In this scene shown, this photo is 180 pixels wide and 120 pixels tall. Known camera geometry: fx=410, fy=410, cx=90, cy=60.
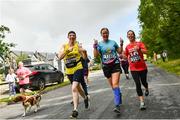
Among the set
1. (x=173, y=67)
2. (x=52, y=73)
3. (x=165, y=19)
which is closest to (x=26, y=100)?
(x=52, y=73)

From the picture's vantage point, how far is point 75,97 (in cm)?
980

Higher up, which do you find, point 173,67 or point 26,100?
point 173,67

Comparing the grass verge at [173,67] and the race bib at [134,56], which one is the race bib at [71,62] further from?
the grass verge at [173,67]

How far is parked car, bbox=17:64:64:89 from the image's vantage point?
83.6ft

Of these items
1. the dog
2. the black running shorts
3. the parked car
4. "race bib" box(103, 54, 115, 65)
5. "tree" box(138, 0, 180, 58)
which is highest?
"tree" box(138, 0, 180, 58)

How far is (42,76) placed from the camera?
26.5 m

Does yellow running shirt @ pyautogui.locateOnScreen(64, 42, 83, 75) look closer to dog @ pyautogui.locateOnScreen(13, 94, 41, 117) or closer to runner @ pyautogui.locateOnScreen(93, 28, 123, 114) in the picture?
runner @ pyautogui.locateOnScreen(93, 28, 123, 114)

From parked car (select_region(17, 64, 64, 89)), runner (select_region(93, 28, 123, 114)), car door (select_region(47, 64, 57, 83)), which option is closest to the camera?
runner (select_region(93, 28, 123, 114))

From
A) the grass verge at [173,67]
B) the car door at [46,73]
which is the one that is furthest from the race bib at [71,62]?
the car door at [46,73]

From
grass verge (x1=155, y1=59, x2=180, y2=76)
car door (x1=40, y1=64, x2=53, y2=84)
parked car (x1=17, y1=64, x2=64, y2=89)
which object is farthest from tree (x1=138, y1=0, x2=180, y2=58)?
car door (x1=40, y1=64, x2=53, y2=84)

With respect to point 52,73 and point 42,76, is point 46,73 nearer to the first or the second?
point 42,76

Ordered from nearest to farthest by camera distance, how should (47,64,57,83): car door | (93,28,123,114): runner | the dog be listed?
(93,28,123,114): runner < the dog < (47,64,57,83): car door

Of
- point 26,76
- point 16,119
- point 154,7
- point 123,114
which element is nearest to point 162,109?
point 123,114

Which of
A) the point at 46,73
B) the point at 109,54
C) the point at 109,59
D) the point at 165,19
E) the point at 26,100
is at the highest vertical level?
the point at 165,19
